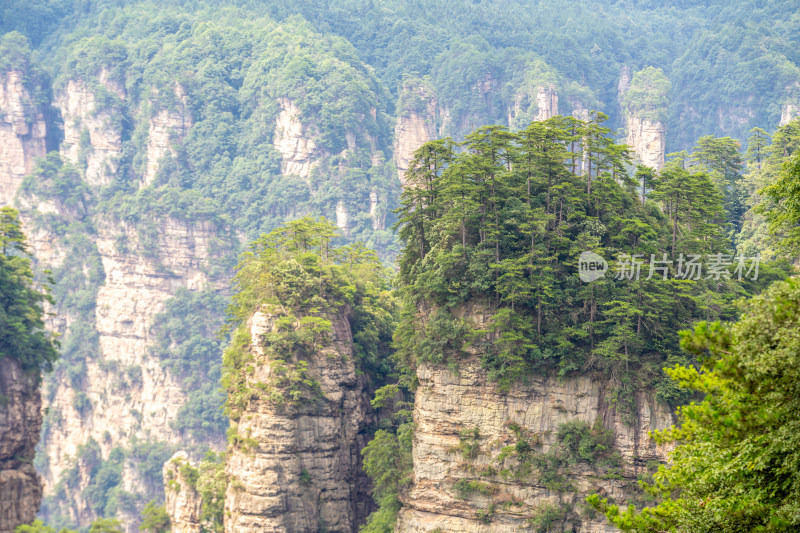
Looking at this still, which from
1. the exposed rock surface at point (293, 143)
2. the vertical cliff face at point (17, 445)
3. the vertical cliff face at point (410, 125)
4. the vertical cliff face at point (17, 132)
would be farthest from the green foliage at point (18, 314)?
the vertical cliff face at point (410, 125)

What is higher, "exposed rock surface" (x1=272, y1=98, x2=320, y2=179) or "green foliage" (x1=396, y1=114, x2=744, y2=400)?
"exposed rock surface" (x1=272, y1=98, x2=320, y2=179)

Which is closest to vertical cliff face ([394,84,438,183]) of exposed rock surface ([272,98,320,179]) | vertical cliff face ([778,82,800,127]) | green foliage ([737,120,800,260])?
exposed rock surface ([272,98,320,179])

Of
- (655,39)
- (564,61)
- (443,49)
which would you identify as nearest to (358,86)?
(443,49)

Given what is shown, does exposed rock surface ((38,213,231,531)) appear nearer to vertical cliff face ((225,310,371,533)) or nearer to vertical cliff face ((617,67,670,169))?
vertical cliff face ((617,67,670,169))

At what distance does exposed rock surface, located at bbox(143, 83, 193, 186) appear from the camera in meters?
97.9

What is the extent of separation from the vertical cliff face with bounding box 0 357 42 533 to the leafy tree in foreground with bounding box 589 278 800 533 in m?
32.2

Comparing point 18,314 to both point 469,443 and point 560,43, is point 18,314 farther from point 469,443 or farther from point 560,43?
point 560,43

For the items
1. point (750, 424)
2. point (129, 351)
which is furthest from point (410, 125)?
point (750, 424)

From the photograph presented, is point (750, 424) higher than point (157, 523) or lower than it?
higher

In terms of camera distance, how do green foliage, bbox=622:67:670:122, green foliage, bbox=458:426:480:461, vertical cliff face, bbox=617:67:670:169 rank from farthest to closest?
green foliage, bbox=622:67:670:122 → vertical cliff face, bbox=617:67:670:169 → green foliage, bbox=458:426:480:461

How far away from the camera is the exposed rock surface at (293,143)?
9556 centimetres

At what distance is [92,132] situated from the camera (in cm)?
10012

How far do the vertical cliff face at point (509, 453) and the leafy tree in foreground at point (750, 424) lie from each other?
725 inches

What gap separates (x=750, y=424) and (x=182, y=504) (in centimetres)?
3253
